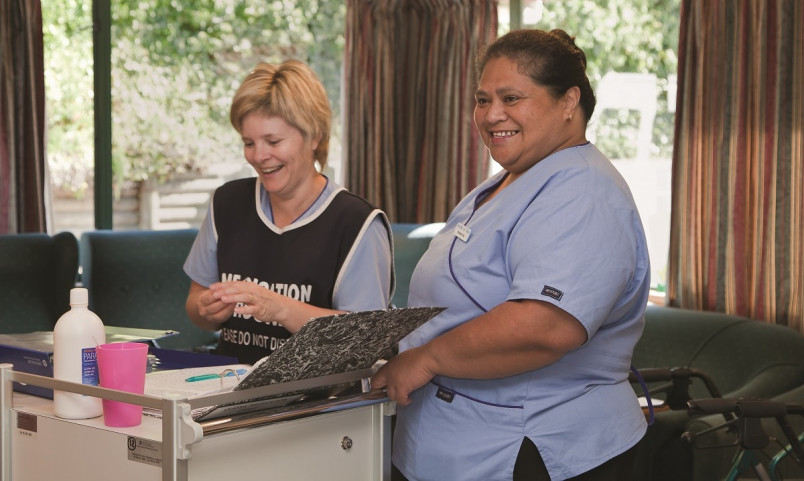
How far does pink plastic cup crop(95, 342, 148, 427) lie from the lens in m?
1.40

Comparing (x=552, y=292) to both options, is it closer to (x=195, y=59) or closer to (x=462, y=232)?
(x=462, y=232)

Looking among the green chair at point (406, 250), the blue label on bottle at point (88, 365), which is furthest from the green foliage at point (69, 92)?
the blue label on bottle at point (88, 365)

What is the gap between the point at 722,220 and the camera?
12.1 feet

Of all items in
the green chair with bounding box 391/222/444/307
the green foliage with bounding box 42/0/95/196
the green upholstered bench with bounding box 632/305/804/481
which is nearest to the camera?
the green upholstered bench with bounding box 632/305/804/481

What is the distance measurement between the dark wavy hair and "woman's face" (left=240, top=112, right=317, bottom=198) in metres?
0.49

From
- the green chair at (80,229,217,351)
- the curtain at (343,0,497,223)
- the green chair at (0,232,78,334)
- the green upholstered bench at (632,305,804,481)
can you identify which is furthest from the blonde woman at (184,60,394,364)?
the curtain at (343,0,497,223)

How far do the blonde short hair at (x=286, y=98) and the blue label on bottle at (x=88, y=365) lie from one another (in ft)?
2.14

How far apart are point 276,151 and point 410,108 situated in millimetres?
3080

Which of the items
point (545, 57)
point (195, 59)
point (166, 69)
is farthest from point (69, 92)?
point (545, 57)

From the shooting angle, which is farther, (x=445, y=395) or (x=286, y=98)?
(x=286, y=98)

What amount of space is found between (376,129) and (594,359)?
3372 millimetres

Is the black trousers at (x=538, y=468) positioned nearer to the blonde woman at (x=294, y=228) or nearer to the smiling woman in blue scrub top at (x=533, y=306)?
the smiling woman in blue scrub top at (x=533, y=306)

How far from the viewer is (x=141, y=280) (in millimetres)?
3785

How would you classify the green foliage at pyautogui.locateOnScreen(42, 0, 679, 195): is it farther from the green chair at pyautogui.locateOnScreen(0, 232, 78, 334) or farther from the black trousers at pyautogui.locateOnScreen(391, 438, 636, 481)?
the black trousers at pyautogui.locateOnScreen(391, 438, 636, 481)
